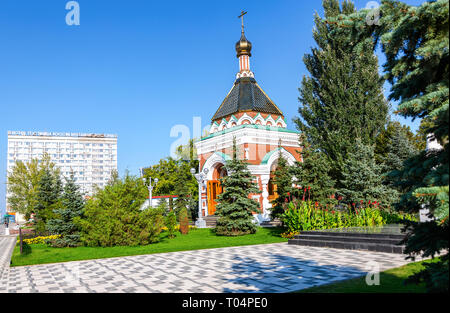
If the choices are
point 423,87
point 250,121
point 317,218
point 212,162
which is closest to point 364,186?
point 317,218

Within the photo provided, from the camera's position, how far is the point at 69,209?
14211 millimetres

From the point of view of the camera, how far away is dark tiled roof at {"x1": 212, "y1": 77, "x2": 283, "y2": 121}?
2630 centimetres

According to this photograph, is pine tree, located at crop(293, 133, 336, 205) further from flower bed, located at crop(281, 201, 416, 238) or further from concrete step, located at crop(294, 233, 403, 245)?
concrete step, located at crop(294, 233, 403, 245)

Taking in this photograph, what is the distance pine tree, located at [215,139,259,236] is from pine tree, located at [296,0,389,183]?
8023 mm

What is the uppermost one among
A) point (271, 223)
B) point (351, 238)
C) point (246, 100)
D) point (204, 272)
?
point (246, 100)

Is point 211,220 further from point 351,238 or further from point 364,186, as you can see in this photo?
point 351,238

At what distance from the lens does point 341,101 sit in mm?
22375

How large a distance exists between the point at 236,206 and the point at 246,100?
1295 centimetres

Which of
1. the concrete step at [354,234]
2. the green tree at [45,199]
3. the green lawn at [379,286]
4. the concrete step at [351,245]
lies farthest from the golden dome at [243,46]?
the green lawn at [379,286]

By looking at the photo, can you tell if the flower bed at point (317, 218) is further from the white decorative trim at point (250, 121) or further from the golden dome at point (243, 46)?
the golden dome at point (243, 46)

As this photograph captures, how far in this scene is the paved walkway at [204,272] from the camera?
6320mm
